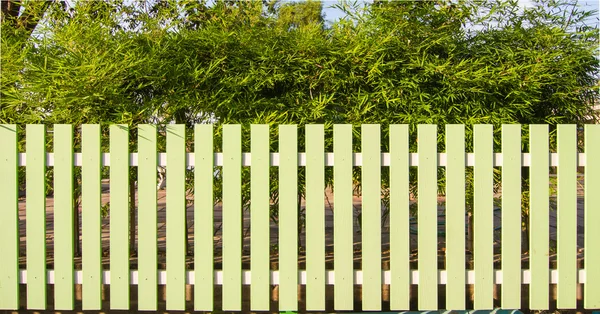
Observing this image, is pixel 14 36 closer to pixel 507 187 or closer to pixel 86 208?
pixel 86 208

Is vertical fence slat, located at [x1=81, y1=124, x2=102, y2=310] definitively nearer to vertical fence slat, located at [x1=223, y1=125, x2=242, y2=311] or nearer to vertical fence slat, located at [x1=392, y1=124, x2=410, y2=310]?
vertical fence slat, located at [x1=223, y1=125, x2=242, y2=311]

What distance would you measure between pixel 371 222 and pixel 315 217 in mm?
288

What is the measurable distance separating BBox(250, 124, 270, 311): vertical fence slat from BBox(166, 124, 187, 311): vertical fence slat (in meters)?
0.35

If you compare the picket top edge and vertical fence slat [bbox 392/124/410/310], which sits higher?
the picket top edge

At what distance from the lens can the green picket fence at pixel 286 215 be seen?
2.26 m

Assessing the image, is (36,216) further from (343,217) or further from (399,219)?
(399,219)

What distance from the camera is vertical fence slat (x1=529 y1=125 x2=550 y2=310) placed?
229 cm

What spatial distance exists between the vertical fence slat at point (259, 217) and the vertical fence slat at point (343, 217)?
35 cm

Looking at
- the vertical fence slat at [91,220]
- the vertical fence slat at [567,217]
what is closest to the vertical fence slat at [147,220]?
the vertical fence slat at [91,220]

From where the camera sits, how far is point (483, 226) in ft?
7.60

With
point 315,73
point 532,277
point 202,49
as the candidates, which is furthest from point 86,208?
point 532,277

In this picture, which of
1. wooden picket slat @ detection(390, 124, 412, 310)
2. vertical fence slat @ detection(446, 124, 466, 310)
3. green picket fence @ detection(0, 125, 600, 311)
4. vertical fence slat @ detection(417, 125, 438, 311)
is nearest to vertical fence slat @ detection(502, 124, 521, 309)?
green picket fence @ detection(0, 125, 600, 311)

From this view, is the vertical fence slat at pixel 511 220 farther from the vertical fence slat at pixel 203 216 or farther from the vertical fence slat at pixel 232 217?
the vertical fence slat at pixel 203 216

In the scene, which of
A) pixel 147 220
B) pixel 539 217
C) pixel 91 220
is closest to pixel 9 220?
pixel 91 220
